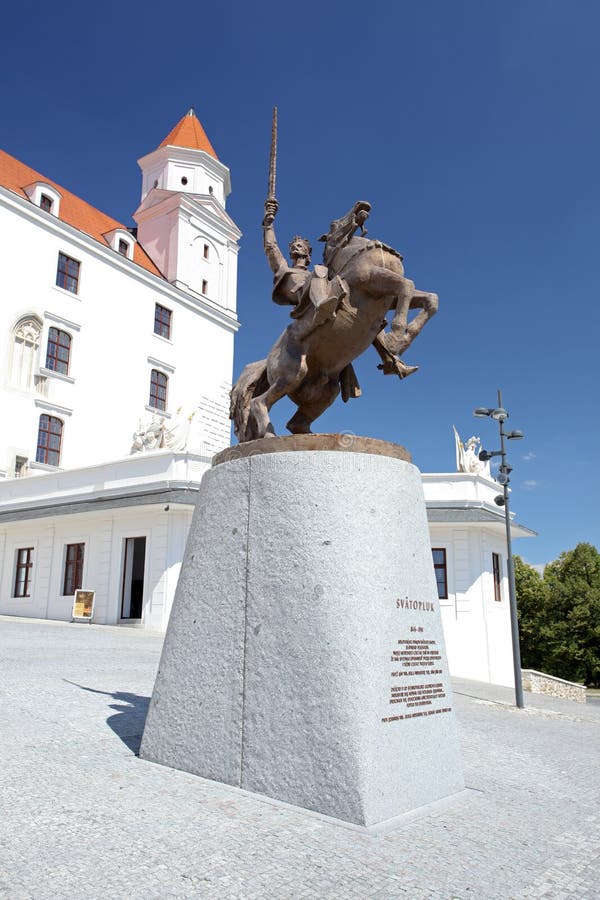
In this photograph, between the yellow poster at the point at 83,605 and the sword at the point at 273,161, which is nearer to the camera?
the sword at the point at 273,161

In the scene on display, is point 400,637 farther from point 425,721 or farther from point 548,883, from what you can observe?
point 548,883

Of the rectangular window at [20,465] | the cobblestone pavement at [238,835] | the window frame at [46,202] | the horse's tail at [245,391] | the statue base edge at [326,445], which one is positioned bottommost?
the cobblestone pavement at [238,835]

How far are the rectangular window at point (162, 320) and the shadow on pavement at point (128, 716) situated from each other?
2969 cm

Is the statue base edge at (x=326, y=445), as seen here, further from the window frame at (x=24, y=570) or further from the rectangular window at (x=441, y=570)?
the window frame at (x=24, y=570)

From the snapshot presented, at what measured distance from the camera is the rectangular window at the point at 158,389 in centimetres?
3547

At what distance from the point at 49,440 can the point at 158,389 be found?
7.34 meters

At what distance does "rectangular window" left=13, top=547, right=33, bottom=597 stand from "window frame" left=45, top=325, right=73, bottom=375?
8.18 metres

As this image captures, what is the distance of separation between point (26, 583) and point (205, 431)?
14447 mm

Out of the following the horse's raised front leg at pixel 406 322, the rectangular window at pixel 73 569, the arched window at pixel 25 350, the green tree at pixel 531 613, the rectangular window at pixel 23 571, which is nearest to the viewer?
the horse's raised front leg at pixel 406 322

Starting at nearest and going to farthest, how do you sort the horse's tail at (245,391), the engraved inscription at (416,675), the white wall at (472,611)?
the engraved inscription at (416,675)
the horse's tail at (245,391)
the white wall at (472,611)

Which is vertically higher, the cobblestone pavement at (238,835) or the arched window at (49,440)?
the arched window at (49,440)

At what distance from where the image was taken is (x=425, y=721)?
4734mm

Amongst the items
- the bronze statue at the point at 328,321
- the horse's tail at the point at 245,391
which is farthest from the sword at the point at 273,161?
the horse's tail at the point at 245,391

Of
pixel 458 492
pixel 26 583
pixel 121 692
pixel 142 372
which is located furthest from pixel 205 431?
pixel 121 692
